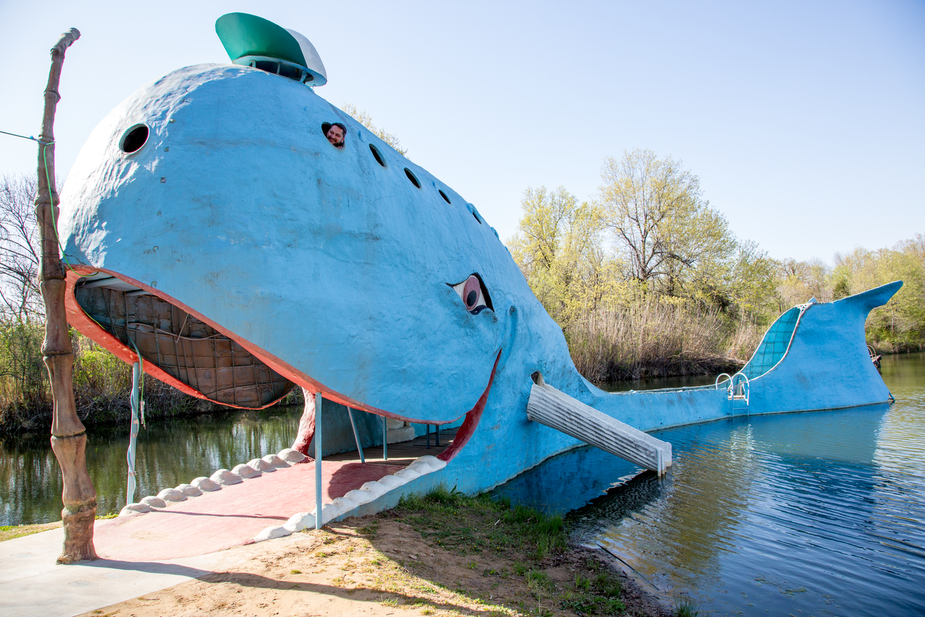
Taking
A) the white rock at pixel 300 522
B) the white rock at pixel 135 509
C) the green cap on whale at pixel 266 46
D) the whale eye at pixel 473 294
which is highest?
the green cap on whale at pixel 266 46

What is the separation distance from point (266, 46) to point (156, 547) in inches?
205

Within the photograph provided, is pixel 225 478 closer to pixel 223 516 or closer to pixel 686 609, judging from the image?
pixel 223 516

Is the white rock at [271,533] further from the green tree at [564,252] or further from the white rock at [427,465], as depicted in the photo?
the green tree at [564,252]

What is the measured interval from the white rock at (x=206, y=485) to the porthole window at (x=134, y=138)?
4117 millimetres

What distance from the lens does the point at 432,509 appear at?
240 inches

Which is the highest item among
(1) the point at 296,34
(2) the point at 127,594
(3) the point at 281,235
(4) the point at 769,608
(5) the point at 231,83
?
(1) the point at 296,34

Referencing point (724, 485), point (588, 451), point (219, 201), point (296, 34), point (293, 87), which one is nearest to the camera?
point (219, 201)

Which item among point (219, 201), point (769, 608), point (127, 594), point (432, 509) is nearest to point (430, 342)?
point (432, 509)

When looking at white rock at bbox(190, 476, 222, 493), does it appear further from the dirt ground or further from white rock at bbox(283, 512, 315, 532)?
the dirt ground

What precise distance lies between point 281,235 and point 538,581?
381 cm

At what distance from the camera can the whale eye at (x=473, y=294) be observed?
7105 millimetres

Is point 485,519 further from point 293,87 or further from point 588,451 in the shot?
point 588,451

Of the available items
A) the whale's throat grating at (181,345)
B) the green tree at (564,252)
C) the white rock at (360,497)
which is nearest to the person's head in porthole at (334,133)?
the whale's throat grating at (181,345)

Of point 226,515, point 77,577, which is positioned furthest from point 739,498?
point 77,577
